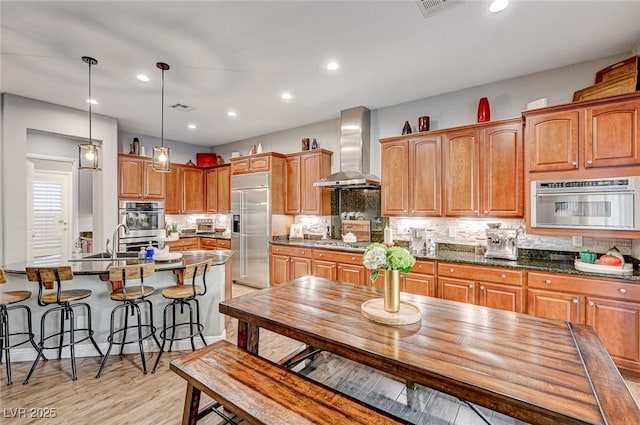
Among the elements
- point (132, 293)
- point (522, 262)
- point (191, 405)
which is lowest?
point (191, 405)

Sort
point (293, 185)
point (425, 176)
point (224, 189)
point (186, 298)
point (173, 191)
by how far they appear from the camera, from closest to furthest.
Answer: point (186, 298)
point (425, 176)
point (293, 185)
point (173, 191)
point (224, 189)

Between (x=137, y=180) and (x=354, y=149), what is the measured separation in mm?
4267

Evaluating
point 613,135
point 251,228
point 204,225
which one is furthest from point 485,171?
point 204,225

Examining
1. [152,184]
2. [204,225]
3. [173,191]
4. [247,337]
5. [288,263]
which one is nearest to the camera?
[247,337]

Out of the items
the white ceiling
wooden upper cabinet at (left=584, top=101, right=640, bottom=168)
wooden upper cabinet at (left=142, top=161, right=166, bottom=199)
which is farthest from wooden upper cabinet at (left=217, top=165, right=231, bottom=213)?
→ wooden upper cabinet at (left=584, top=101, right=640, bottom=168)

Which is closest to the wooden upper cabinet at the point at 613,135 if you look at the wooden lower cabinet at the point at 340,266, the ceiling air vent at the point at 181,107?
the wooden lower cabinet at the point at 340,266

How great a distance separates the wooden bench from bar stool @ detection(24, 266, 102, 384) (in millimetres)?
1468

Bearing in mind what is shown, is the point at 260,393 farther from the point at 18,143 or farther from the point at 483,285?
the point at 18,143

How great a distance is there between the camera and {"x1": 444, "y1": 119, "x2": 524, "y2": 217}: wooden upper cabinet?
10.6ft

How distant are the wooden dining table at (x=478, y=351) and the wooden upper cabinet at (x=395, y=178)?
6.97 feet

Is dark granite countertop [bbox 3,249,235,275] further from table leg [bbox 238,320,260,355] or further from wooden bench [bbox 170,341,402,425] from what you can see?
wooden bench [bbox 170,341,402,425]

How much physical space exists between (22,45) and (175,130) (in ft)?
9.92

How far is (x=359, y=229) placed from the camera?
4.72 meters

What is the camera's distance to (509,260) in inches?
126
